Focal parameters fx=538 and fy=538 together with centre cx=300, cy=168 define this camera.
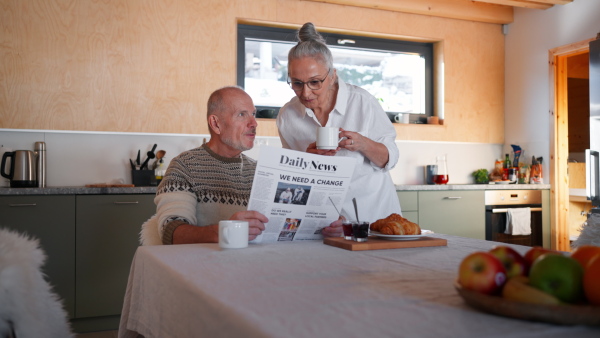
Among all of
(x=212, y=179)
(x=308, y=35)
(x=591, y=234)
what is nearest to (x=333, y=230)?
(x=212, y=179)

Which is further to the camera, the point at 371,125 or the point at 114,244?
the point at 114,244

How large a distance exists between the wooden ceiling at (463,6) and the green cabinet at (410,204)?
1.53 metres

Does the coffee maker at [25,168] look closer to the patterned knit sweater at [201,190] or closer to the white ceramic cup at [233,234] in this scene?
the patterned knit sweater at [201,190]

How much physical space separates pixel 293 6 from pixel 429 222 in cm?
197

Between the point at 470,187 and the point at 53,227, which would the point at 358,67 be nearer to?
the point at 470,187

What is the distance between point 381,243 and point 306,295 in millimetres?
614

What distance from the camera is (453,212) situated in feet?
13.9

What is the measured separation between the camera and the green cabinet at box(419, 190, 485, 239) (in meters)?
4.17

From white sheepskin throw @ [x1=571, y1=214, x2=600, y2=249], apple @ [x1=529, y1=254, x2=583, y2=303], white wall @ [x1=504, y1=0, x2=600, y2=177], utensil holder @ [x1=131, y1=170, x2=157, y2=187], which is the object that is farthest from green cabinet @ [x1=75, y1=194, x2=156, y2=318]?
white wall @ [x1=504, y1=0, x2=600, y2=177]

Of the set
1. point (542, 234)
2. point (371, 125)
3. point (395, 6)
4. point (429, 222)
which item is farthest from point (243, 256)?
point (542, 234)

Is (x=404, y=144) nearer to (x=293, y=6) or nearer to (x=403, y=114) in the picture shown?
(x=403, y=114)

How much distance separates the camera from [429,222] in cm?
418

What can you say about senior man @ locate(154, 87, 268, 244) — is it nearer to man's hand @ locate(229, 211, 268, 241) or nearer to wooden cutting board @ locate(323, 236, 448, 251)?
man's hand @ locate(229, 211, 268, 241)

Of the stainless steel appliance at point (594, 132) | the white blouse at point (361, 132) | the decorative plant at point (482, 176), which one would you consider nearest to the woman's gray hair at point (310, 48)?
the white blouse at point (361, 132)
